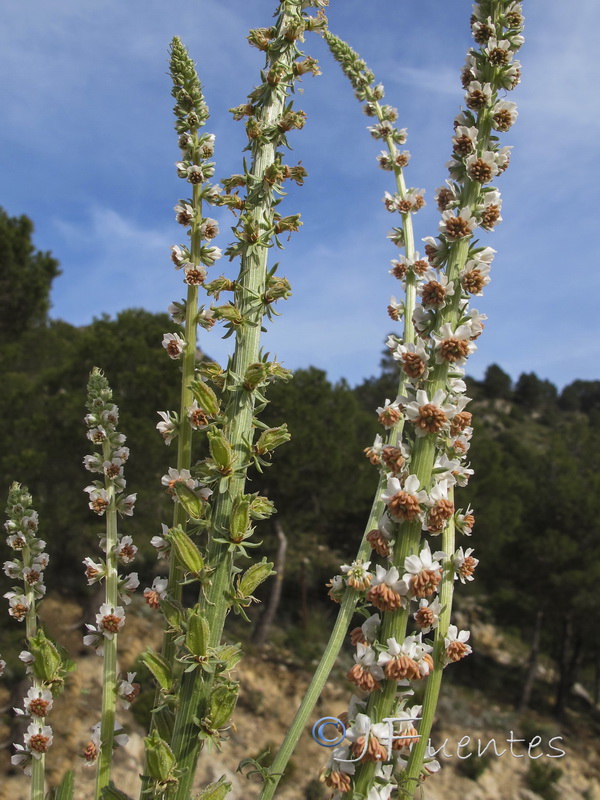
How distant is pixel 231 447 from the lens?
138cm

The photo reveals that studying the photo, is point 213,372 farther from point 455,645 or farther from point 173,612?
point 455,645

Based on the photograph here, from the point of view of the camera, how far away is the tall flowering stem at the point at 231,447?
4.31ft

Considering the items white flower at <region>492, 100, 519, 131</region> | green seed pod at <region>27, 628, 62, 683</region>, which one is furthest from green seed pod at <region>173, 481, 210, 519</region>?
white flower at <region>492, 100, 519, 131</region>

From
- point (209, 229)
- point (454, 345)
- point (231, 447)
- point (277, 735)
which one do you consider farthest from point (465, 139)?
point (277, 735)

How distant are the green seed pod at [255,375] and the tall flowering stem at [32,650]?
875mm

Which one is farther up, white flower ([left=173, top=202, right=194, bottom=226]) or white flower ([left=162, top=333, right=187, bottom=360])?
white flower ([left=173, top=202, right=194, bottom=226])

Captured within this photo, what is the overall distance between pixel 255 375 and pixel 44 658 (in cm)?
99

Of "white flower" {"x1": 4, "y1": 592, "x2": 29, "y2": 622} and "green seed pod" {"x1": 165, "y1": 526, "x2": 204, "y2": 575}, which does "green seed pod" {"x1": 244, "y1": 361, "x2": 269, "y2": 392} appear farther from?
"white flower" {"x1": 4, "y1": 592, "x2": 29, "y2": 622}

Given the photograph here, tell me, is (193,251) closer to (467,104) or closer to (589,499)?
(467,104)

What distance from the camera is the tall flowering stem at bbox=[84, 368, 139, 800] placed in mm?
1534

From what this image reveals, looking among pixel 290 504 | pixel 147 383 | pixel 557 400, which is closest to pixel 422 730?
pixel 147 383

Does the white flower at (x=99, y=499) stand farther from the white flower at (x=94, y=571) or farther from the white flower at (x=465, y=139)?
the white flower at (x=465, y=139)

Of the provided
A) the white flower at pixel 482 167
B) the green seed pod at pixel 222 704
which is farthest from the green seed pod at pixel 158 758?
the white flower at pixel 482 167

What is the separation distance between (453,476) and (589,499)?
22.8 m
